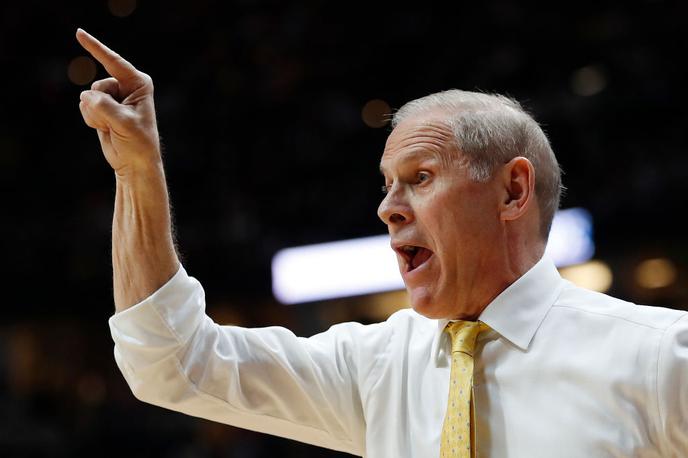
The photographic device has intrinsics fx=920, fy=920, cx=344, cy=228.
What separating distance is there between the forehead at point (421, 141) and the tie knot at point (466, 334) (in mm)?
271

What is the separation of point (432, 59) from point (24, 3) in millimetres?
2777

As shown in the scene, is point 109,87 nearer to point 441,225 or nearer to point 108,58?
point 108,58

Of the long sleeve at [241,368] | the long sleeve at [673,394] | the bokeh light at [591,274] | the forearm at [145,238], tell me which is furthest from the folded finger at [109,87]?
the bokeh light at [591,274]

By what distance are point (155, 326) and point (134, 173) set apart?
0.78 feet

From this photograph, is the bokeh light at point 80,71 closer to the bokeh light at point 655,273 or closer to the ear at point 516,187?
the bokeh light at point 655,273

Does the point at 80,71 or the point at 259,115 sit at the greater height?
the point at 80,71

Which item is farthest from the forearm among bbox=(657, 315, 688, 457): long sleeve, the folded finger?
bbox=(657, 315, 688, 457): long sleeve

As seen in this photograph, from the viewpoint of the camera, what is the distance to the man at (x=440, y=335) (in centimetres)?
133

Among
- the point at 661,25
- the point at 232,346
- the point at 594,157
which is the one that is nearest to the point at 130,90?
the point at 232,346

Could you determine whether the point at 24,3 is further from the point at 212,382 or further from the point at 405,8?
the point at 212,382

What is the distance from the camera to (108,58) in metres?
1.40

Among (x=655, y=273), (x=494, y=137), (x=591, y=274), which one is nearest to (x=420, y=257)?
(x=494, y=137)

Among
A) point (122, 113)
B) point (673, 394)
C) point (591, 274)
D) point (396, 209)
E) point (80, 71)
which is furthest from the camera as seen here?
point (80, 71)

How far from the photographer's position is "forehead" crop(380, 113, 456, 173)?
60.0 inches
